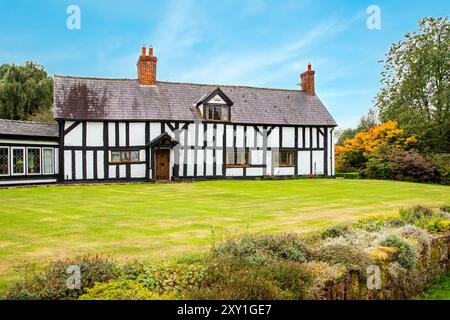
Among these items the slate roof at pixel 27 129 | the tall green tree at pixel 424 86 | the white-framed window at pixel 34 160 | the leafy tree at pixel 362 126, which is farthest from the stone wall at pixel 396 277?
the leafy tree at pixel 362 126

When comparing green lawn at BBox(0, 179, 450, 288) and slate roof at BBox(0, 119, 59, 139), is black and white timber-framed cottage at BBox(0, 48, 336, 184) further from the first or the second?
green lawn at BBox(0, 179, 450, 288)

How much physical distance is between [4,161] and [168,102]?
9843 millimetres

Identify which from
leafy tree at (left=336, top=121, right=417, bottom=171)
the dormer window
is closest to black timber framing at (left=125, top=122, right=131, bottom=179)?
the dormer window

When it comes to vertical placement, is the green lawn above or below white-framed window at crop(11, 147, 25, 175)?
below

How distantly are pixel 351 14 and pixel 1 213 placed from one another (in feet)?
39.6

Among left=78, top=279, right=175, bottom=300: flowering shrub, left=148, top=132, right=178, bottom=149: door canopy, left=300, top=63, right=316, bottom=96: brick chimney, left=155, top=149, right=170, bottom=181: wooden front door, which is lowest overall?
left=78, top=279, right=175, bottom=300: flowering shrub

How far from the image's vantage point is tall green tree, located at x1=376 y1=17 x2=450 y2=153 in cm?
3156

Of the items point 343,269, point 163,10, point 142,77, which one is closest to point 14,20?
point 163,10

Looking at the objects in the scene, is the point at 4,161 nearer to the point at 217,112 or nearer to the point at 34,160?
the point at 34,160

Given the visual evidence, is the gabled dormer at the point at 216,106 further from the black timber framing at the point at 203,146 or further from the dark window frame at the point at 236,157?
the dark window frame at the point at 236,157

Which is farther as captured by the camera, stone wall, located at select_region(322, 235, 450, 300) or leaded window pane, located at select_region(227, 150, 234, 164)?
Result: leaded window pane, located at select_region(227, 150, 234, 164)

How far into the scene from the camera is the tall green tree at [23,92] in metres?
35.1

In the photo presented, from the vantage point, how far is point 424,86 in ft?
108

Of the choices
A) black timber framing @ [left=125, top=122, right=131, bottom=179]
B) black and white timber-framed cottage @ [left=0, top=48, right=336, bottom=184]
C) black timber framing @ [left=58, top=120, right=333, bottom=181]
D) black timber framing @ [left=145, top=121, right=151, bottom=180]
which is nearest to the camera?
black timber framing @ [left=58, top=120, right=333, bottom=181]
